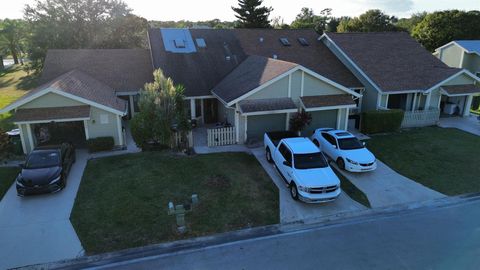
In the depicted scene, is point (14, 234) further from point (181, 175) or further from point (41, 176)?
point (181, 175)

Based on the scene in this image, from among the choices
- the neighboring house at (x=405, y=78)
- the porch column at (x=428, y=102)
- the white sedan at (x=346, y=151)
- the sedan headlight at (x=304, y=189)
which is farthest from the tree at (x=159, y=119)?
the porch column at (x=428, y=102)

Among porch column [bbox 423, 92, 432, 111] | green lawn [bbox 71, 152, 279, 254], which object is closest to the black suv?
green lawn [bbox 71, 152, 279, 254]

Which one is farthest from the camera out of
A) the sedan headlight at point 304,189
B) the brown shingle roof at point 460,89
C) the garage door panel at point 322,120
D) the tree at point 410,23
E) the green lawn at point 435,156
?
the tree at point 410,23

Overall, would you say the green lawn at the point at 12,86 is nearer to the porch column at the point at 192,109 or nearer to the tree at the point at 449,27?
the porch column at the point at 192,109

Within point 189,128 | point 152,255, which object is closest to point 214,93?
point 189,128

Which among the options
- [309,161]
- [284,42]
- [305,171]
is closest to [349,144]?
[309,161]

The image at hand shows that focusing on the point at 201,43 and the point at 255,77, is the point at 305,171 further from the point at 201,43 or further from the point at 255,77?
the point at 201,43
